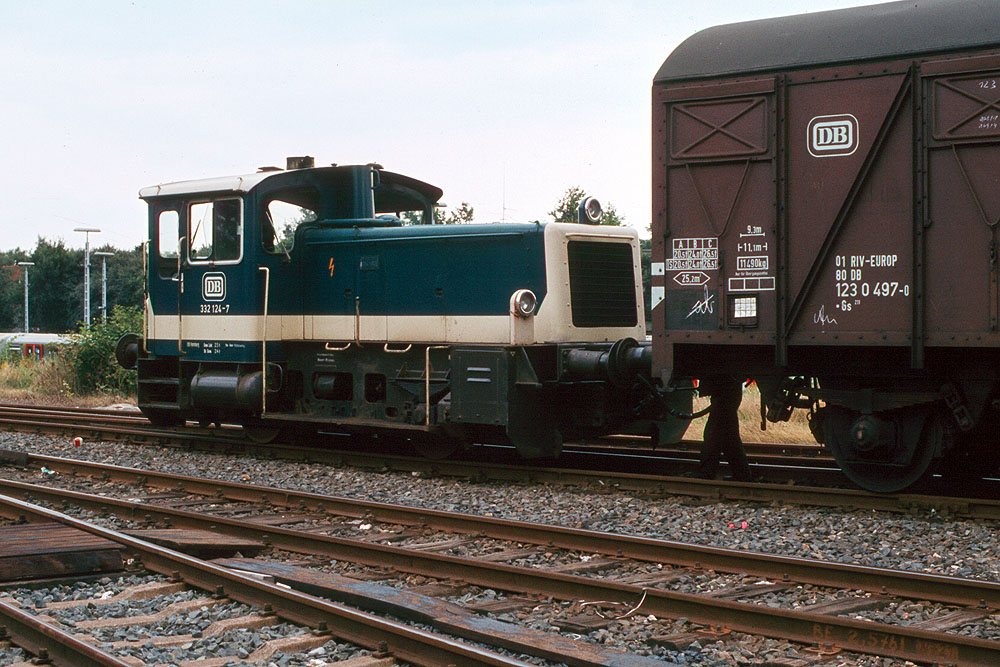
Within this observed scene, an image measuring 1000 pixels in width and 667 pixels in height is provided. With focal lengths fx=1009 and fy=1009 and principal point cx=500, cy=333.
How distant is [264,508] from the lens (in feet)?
28.6

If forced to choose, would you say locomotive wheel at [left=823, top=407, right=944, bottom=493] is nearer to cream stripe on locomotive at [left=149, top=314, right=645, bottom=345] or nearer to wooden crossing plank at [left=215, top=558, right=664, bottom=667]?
cream stripe on locomotive at [left=149, top=314, right=645, bottom=345]

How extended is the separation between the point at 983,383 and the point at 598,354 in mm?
3338

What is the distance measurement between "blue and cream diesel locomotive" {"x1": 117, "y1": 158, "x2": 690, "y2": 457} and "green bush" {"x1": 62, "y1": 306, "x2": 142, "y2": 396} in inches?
A: 375

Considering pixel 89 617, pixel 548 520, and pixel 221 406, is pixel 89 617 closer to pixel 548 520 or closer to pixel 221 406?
pixel 548 520

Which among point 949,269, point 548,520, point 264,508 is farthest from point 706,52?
point 264,508

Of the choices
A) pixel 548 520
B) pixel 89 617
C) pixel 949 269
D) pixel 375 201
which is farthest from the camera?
pixel 375 201

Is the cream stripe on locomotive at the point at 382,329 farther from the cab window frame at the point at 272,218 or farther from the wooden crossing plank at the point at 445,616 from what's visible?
the wooden crossing plank at the point at 445,616

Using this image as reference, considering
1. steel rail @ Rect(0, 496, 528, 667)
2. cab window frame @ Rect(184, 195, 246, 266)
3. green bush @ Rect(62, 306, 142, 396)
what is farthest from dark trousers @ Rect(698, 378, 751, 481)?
green bush @ Rect(62, 306, 142, 396)

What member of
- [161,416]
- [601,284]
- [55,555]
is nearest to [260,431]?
[161,416]

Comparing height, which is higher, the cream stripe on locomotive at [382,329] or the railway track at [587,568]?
the cream stripe on locomotive at [382,329]

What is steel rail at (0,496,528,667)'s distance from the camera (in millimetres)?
4320

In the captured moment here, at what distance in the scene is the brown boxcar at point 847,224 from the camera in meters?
7.31

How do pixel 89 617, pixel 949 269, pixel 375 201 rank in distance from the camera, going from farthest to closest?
pixel 375 201 → pixel 949 269 → pixel 89 617

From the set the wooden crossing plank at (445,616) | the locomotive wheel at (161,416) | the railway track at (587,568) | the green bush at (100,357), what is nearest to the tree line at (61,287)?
the green bush at (100,357)
